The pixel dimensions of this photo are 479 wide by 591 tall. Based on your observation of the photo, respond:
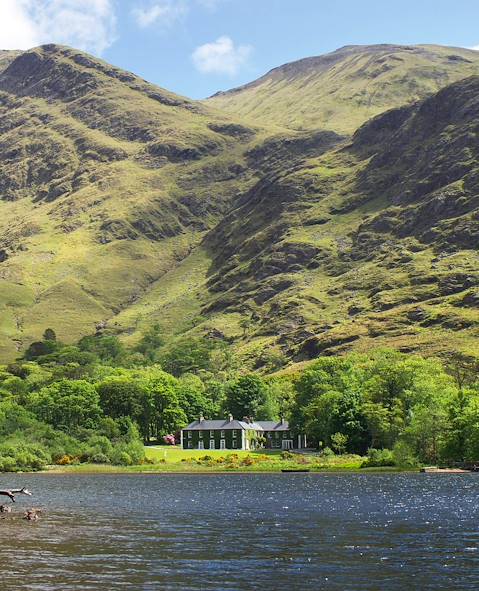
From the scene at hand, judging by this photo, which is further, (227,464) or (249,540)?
(227,464)

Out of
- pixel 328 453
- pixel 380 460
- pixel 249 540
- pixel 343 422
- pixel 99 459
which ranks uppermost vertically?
pixel 343 422

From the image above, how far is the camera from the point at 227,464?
540 ft

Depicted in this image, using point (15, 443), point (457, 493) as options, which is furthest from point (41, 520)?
point (15, 443)

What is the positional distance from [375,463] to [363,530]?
3260 inches

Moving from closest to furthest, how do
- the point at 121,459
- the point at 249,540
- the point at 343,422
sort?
the point at 249,540 < the point at 343,422 < the point at 121,459

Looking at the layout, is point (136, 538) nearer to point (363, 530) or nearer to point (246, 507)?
point (363, 530)

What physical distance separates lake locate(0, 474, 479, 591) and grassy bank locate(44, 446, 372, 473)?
4378 centimetres

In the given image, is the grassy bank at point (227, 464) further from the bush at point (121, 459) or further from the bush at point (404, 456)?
the bush at point (404, 456)

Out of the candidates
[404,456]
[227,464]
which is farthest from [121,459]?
[404,456]

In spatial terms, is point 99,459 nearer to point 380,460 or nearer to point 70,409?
point 70,409

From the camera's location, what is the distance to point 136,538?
199 feet

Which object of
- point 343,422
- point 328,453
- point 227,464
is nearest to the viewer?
point 328,453

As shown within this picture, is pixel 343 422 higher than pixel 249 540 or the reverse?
higher

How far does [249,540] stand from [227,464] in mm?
107210
